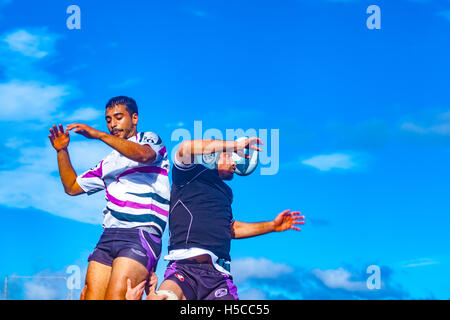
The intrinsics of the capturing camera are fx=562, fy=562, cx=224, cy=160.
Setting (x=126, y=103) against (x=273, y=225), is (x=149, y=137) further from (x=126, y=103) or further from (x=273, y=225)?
(x=273, y=225)

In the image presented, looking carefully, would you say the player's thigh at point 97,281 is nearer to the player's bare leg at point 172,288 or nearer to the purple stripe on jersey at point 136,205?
the player's bare leg at point 172,288

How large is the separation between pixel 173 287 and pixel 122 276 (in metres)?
0.63

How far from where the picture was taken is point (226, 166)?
797cm

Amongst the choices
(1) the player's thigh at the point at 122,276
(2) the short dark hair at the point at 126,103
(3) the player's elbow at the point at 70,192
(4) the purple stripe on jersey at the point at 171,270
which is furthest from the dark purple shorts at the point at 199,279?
(2) the short dark hair at the point at 126,103

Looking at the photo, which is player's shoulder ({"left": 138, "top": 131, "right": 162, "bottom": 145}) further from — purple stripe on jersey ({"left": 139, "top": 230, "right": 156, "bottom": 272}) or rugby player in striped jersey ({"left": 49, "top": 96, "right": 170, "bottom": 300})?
purple stripe on jersey ({"left": 139, "top": 230, "right": 156, "bottom": 272})

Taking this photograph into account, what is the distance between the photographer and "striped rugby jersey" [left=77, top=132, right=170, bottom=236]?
723cm

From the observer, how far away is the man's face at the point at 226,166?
7969mm

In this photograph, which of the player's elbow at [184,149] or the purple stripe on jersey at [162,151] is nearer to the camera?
the player's elbow at [184,149]

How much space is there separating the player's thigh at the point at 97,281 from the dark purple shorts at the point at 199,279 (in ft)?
2.49

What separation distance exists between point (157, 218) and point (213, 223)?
0.74 m

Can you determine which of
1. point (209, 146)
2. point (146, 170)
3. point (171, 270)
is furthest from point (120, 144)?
point (171, 270)

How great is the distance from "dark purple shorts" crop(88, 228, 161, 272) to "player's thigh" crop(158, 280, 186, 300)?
1.02ft

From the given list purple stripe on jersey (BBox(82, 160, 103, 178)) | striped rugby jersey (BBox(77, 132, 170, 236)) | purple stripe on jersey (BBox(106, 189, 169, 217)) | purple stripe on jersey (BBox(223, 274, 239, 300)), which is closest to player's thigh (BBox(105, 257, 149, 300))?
striped rugby jersey (BBox(77, 132, 170, 236))
